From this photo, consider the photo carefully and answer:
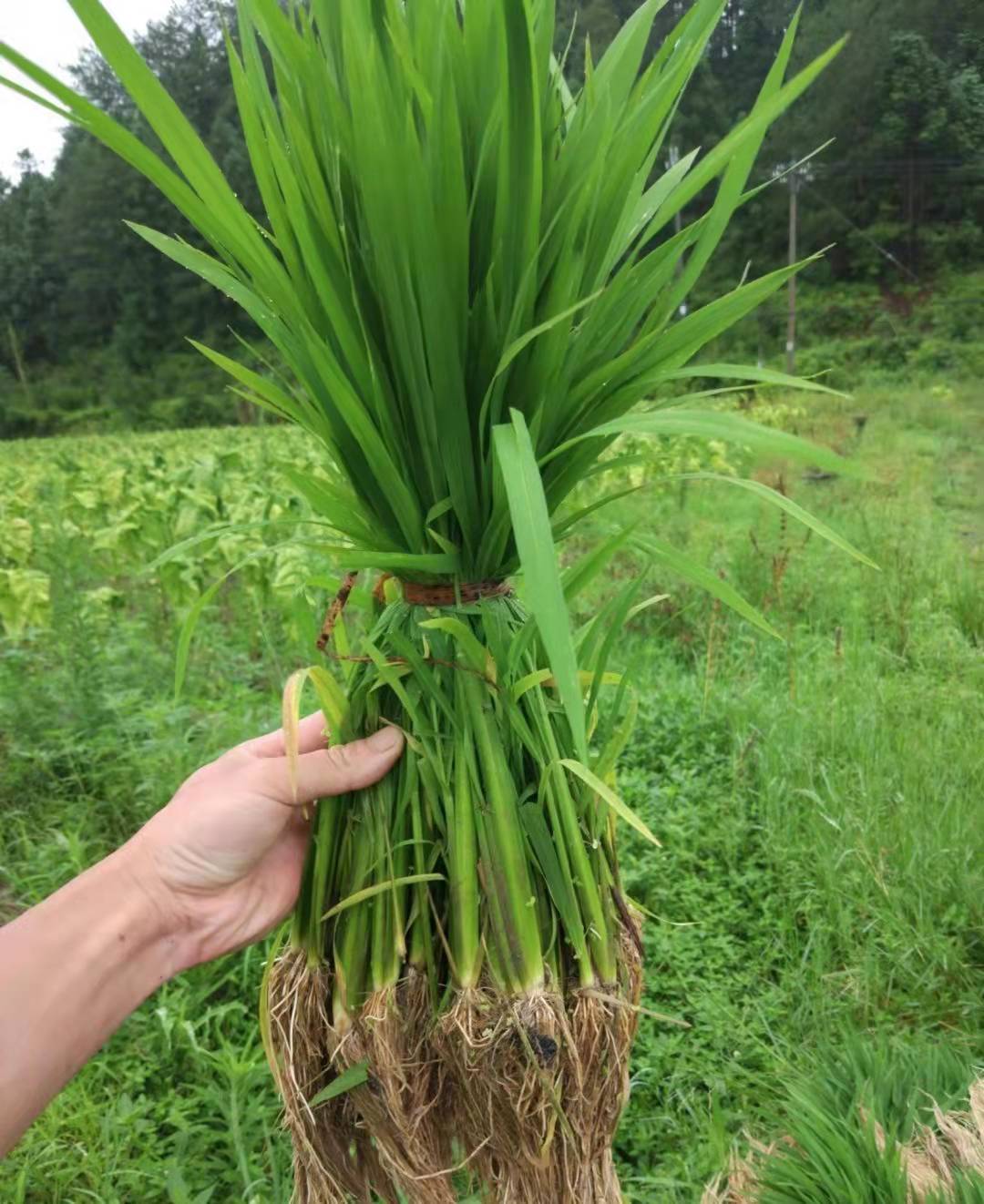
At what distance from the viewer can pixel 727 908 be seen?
6.43 ft

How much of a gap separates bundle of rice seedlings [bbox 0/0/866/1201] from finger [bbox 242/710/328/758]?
22 cm

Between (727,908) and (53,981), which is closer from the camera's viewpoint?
(53,981)

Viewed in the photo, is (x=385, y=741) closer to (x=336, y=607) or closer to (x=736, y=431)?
(x=336, y=607)

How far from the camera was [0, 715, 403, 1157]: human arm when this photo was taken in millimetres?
865

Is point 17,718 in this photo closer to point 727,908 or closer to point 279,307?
point 727,908

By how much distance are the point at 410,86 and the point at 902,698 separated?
2447mm

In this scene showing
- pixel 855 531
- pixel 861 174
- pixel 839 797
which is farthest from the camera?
pixel 861 174

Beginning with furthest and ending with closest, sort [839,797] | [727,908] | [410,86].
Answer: [839,797] → [727,908] → [410,86]

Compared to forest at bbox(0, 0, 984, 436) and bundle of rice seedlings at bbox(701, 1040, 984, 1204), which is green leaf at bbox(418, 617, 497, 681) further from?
bundle of rice seedlings at bbox(701, 1040, 984, 1204)

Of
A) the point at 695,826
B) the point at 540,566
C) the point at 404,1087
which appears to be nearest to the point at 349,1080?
the point at 404,1087

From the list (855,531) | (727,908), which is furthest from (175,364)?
(727,908)

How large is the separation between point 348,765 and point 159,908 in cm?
38

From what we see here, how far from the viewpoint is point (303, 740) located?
1096mm

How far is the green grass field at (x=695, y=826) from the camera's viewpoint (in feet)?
4.92
